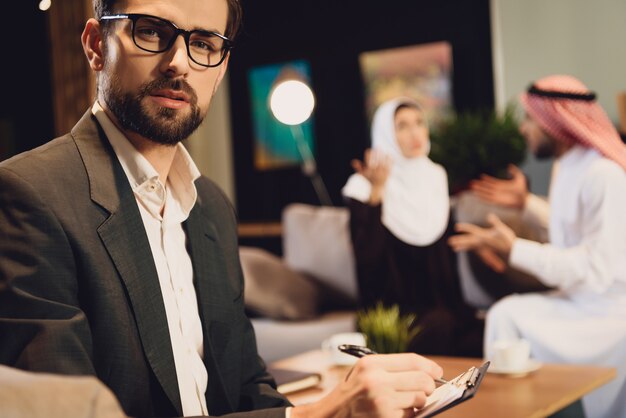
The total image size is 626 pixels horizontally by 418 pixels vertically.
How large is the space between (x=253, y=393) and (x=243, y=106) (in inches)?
266

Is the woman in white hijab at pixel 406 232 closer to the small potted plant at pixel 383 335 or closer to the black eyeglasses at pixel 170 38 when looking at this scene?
the small potted plant at pixel 383 335

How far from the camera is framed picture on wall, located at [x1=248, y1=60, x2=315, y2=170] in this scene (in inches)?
316

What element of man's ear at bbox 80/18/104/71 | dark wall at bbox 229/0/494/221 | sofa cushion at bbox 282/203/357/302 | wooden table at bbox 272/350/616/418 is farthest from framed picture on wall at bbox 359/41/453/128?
man's ear at bbox 80/18/104/71

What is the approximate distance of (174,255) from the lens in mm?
1720

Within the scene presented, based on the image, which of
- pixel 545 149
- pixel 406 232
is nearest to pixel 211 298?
pixel 406 232

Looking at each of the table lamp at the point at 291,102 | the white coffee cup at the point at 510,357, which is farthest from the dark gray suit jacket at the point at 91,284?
the table lamp at the point at 291,102

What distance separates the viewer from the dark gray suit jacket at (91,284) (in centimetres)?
133

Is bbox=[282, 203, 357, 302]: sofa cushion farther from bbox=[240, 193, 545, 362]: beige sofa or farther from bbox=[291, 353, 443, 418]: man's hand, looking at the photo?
bbox=[291, 353, 443, 418]: man's hand

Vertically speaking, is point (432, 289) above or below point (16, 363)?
below

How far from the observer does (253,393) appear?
186 cm

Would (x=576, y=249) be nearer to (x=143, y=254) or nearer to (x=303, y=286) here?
(x=303, y=286)

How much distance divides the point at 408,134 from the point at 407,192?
0.99 feet

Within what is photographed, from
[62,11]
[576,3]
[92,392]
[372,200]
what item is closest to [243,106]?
[62,11]

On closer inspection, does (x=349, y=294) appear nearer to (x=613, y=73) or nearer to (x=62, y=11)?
(x=613, y=73)
